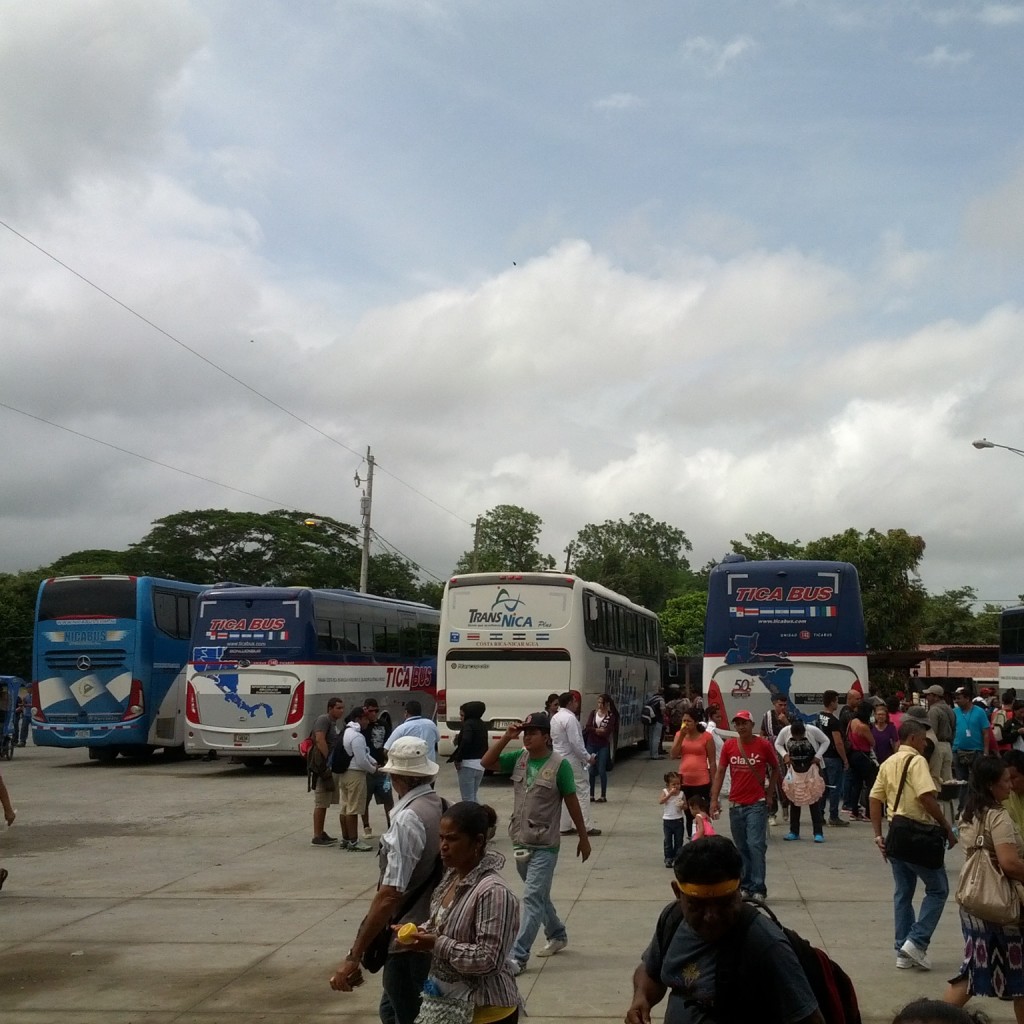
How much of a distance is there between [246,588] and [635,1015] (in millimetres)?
22190

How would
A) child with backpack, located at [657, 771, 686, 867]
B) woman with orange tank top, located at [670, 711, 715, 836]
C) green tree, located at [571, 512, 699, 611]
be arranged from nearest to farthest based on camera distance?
child with backpack, located at [657, 771, 686, 867] < woman with orange tank top, located at [670, 711, 715, 836] < green tree, located at [571, 512, 699, 611]

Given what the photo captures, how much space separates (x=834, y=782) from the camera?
53.8 ft

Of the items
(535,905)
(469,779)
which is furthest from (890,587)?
(535,905)

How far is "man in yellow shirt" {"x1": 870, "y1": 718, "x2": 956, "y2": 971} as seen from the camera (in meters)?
7.89

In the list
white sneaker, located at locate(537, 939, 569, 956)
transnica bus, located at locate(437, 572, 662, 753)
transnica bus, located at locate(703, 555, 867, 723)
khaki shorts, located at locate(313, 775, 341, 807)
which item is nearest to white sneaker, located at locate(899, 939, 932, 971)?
white sneaker, located at locate(537, 939, 569, 956)

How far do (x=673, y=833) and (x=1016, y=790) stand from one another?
243 inches

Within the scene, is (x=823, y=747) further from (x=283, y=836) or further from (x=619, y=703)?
(x=619, y=703)

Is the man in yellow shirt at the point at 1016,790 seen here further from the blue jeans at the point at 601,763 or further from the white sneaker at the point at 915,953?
the blue jeans at the point at 601,763

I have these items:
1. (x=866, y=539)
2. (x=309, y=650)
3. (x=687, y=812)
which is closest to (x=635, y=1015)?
(x=687, y=812)

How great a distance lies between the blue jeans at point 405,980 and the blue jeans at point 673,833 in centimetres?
769

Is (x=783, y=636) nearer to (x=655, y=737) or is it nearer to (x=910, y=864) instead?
(x=655, y=737)

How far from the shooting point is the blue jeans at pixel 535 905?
26.7 ft

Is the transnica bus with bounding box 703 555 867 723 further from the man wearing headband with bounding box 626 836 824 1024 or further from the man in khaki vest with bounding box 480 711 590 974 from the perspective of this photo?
the man wearing headband with bounding box 626 836 824 1024

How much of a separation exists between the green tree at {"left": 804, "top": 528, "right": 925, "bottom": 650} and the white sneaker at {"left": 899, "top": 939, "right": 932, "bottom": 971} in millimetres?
40956
